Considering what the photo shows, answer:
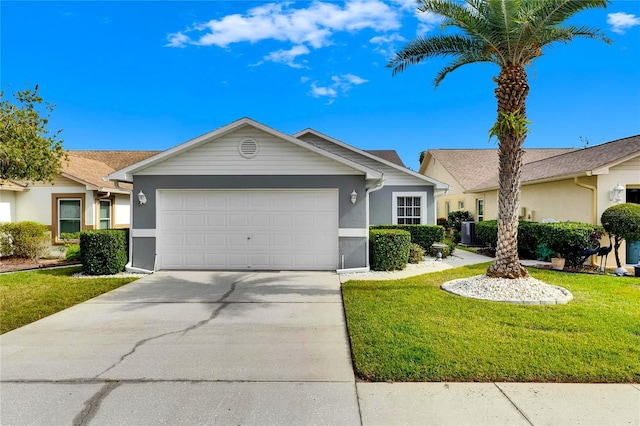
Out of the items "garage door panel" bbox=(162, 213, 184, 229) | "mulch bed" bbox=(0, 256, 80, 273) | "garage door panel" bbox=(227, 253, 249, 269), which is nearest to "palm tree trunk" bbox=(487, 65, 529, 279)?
"garage door panel" bbox=(227, 253, 249, 269)

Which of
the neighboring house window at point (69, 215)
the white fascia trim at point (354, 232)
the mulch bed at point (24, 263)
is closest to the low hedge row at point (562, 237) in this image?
the white fascia trim at point (354, 232)

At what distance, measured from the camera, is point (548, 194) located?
13258 millimetres

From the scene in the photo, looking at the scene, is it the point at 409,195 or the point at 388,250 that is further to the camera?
the point at 409,195

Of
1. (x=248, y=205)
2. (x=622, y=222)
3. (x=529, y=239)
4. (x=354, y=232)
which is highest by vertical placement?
(x=248, y=205)

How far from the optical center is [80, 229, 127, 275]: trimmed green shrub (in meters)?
9.32

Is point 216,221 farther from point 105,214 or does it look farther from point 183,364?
point 105,214

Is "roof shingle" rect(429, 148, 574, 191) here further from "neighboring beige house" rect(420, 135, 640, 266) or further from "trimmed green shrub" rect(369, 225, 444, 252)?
"trimmed green shrub" rect(369, 225, 444, 252)

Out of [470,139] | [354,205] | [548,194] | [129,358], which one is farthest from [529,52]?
[470,139]

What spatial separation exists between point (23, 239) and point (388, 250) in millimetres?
12281

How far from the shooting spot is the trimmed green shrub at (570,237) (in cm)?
985

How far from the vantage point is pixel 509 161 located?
757 centimetres

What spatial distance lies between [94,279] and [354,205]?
7.19 m

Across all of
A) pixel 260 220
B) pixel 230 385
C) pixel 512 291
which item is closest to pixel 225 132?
pixel 260 220

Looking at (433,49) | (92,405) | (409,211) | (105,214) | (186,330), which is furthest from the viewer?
(409,211)
